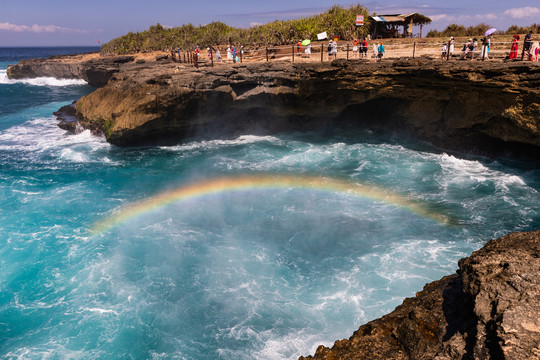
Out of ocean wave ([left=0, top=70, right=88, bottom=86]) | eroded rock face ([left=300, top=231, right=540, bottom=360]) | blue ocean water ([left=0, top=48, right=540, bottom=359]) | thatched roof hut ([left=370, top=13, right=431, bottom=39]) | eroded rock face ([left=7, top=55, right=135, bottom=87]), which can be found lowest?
blue ocean water ([left=0, top=48, right=540, bottom=359])

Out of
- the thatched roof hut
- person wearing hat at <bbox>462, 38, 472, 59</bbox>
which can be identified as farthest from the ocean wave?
person wearing hat at <bbox>462, 38, 472, 59</bbox>

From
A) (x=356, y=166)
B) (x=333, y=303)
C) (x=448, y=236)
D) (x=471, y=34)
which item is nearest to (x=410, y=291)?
(x=333, y=303)

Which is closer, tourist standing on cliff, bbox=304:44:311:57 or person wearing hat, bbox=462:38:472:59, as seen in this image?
person wearing hat, bbox=462:38:472:59

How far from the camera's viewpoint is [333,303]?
13.2 m

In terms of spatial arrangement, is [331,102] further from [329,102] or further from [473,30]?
[473,30]

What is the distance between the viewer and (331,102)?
30.4 metres

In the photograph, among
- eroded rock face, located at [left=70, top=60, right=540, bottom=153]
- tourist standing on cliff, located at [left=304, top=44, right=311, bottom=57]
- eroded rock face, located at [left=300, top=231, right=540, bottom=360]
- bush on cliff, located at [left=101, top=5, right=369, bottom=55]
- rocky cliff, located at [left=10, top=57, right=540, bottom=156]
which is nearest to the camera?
eroded rock face, located at [left=300, top=231, right=540, bottom=360]

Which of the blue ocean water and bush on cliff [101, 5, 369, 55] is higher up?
bush on cliff [101, 5, 369, 55]

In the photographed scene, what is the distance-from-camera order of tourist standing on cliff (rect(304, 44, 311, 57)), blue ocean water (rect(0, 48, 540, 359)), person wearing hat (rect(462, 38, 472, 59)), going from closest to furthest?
1. blue ocean water (rect(0, 48, 540, 359))
2. person wearing hat (rect(462, 38, 472, 59))
3. tourist standing on cliff (rect(304, 44, 311, 57))

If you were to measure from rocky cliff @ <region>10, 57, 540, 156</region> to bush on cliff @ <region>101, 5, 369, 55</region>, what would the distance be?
15151mm

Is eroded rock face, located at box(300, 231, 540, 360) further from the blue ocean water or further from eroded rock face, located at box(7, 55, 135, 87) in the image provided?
eroded rock face, located at box(7, 55, 135, 87)

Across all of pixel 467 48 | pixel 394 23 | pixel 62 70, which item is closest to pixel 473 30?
pixel 394 23

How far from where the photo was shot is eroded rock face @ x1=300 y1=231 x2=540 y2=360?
475 centimetres

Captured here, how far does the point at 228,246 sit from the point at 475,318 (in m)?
12.7
